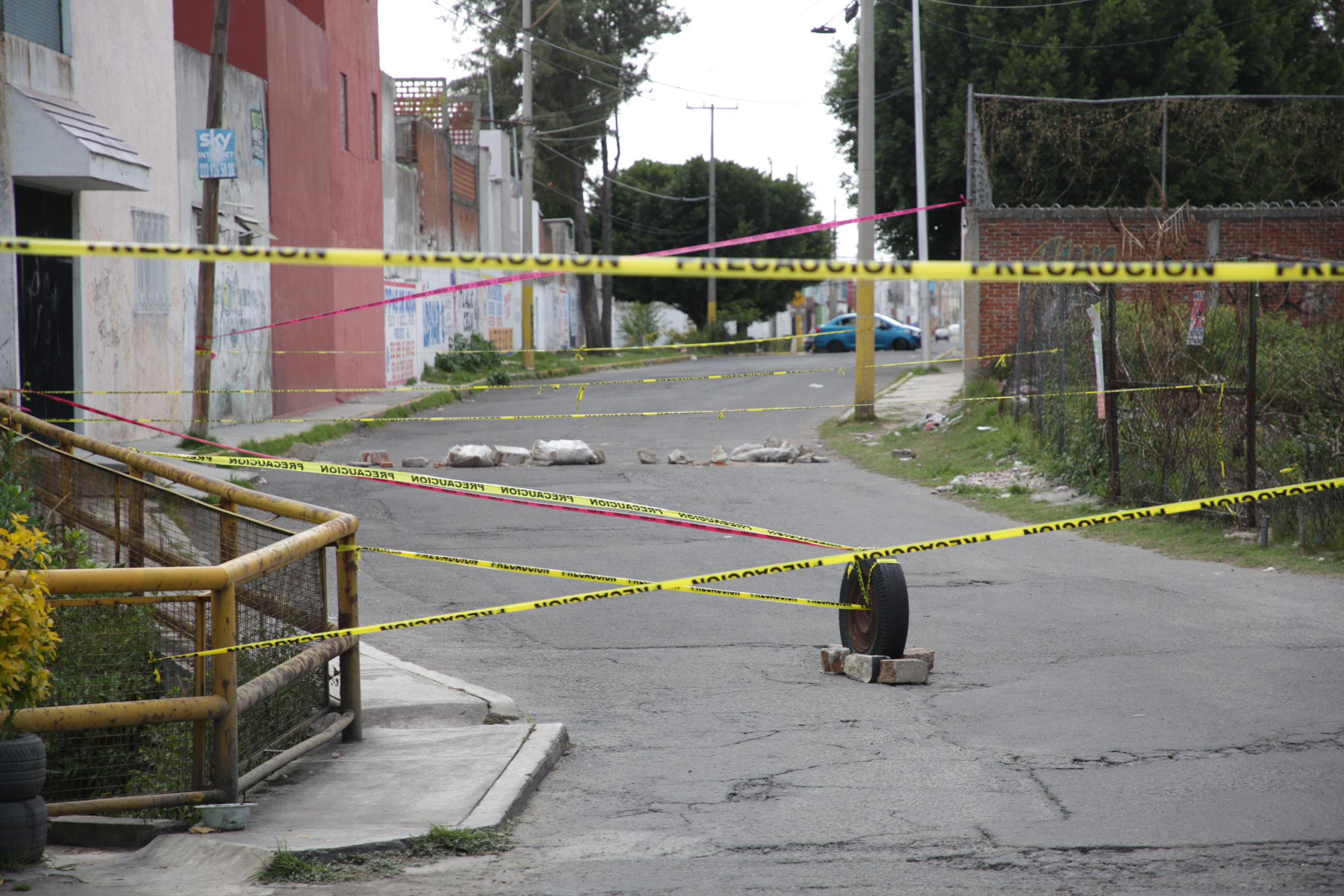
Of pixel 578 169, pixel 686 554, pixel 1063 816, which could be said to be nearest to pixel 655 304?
pixel 578 169

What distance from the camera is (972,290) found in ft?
73.3

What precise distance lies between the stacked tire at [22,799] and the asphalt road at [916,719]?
0.96m

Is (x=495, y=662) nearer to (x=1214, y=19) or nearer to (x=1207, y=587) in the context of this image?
(x=1207, y=587)

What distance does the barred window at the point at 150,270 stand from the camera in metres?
15.2

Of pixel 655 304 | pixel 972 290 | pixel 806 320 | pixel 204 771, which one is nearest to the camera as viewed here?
pixel 204 771

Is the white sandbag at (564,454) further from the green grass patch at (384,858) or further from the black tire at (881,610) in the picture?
the green grass patch at (384,858)

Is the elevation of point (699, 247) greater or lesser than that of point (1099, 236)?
lesser

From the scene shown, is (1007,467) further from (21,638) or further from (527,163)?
(527,163)

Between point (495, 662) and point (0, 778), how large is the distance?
139 inches

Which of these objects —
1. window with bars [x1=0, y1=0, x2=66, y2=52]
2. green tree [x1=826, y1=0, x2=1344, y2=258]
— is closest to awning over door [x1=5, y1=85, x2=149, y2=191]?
window with bars [x1=0, y1=0, x2=66, y2=52]

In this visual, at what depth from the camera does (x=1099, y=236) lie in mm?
21953

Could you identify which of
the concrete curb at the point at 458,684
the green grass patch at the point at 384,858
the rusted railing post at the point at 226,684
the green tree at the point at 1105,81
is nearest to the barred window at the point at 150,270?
the concrete curb at the point at 458,684

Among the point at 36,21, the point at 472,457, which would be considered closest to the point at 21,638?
the point at 36,21

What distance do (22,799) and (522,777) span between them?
1.76m
